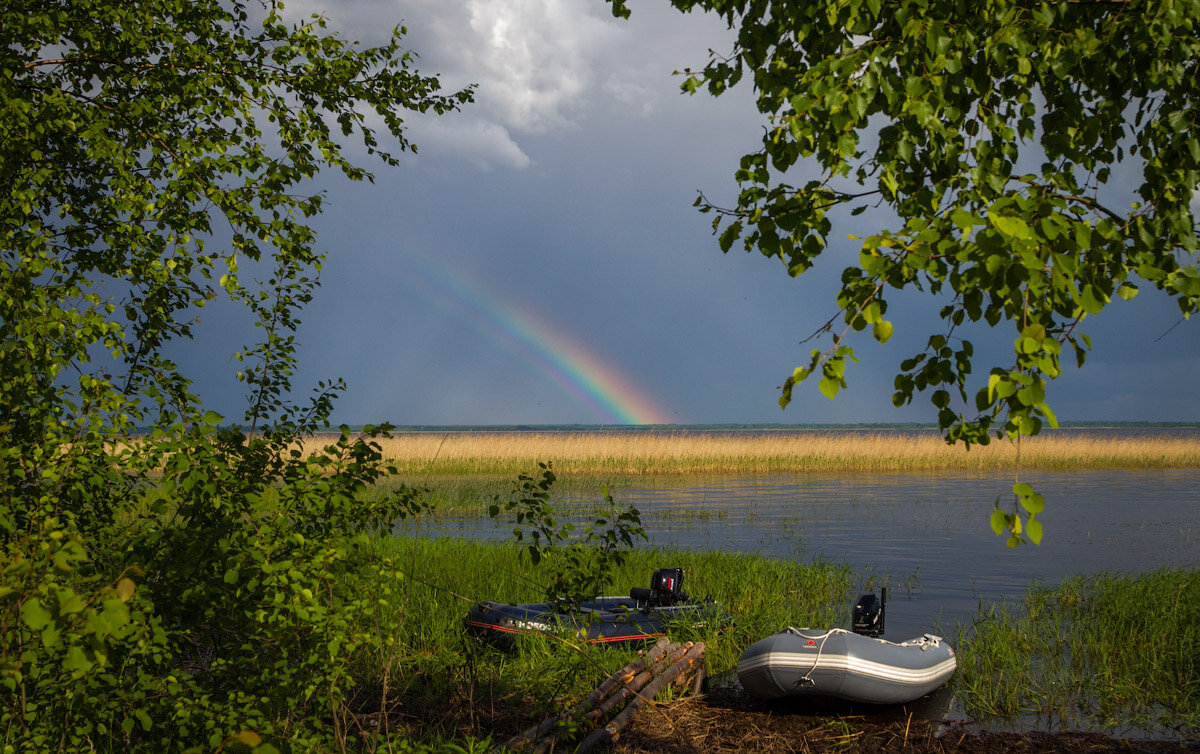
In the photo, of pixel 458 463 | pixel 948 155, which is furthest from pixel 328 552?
pixel 458 463

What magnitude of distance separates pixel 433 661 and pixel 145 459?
333 cm

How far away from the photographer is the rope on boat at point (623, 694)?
16.4 feet

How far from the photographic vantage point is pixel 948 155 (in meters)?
3.25

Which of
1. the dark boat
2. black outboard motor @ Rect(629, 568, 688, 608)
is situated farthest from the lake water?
black outboard motor @ Rect(629, 568, 688, 608)

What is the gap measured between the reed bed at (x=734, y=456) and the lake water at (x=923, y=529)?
374 centimetres

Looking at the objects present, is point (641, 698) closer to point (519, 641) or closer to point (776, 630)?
point (519, 641)

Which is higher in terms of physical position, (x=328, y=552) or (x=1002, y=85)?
(x=1002, y=85)

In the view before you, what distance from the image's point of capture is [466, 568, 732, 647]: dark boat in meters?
7.39

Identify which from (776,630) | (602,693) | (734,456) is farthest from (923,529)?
(734,456)

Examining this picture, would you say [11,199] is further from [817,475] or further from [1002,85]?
[817,475]

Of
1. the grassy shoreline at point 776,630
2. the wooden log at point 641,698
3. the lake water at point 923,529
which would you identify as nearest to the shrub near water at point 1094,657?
the grassy shoreline at point 776,630

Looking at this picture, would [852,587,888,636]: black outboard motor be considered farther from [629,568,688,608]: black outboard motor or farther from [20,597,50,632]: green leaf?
[20,597,50,632]: green leaf

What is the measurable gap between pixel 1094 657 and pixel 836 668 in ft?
12.2

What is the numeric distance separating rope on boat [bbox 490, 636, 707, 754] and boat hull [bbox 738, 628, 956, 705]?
435 mm
